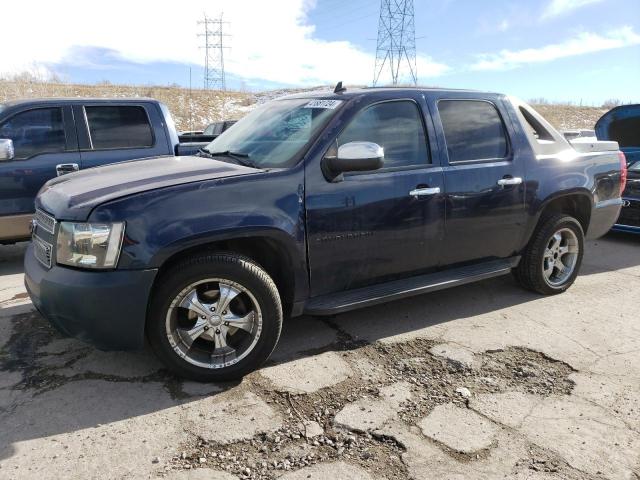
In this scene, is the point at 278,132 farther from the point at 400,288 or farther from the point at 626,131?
the point at 626,131

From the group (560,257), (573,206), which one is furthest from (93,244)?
(573,206)

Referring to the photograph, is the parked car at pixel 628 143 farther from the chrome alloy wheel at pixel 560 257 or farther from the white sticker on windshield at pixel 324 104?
the white sticker on windshield at pixel 324 104

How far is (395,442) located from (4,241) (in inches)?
197

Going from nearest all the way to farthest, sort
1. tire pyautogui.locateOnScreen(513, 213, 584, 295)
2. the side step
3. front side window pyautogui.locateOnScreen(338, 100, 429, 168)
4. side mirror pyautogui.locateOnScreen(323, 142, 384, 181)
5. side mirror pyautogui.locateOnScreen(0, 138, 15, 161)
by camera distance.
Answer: side mirror pyautogui.locateOnScreen(323, 142, 384, 181)
the side step
front side window pyautogui.locateOnScreen(338, 100, 429, 168)
tire pyautogui.locateOnScreen(513, 213, 584, 295)
side mirror pyautogui.locateOnScreen(0, 138, 15, 161)

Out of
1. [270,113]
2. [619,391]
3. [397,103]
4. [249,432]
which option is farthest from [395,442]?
[270,113]

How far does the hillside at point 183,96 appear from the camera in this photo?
30.1 metres

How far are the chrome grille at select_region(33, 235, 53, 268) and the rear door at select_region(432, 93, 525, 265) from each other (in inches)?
108

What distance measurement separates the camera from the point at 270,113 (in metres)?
4.04

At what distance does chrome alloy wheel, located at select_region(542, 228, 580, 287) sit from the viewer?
185 inches

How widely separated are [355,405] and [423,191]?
1.63 metres

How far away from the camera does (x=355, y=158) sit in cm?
322

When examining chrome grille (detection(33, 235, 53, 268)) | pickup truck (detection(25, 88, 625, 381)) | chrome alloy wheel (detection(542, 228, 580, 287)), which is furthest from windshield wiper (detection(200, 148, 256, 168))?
chrome alloy wheel (detection(542, 228, 580, 287))

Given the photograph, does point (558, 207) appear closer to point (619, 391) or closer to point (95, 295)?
point (619, 391)

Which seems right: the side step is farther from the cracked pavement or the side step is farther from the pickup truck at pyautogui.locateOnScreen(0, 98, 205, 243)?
the pickup truck at pyautogui.locateOnScreen(0, 98, 205, 243)
